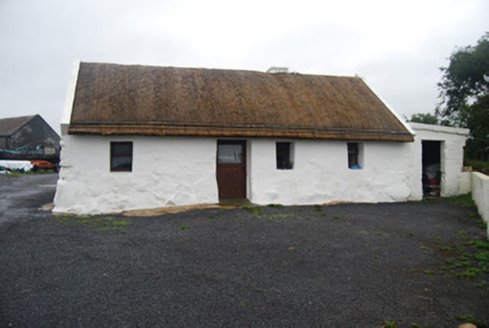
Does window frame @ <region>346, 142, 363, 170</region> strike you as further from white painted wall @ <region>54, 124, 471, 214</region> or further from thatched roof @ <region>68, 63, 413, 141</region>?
thatched roof @ <region>68, 63, 413, 141</region>

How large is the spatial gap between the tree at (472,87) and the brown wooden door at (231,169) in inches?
788

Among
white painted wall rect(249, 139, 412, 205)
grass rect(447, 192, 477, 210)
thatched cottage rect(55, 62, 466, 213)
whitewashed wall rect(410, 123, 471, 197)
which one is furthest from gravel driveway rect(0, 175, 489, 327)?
whitewashed wall rect(410, 123, 471, 197)

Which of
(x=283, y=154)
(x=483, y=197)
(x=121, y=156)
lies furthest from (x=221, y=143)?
(x=483, y=197)

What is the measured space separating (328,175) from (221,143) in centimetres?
401

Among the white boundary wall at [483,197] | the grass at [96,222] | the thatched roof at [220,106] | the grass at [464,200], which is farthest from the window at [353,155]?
the grass at [96,222]

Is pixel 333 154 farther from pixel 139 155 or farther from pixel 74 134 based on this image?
pixel 74 134

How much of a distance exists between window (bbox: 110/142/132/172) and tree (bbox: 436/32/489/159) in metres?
23.6

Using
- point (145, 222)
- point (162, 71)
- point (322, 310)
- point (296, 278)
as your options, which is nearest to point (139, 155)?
point (145, 222)

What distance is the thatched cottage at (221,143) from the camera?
11305mm

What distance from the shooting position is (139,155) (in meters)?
11.6

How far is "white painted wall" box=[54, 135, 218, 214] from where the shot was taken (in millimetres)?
11086

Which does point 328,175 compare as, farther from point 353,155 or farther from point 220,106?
point 220,106

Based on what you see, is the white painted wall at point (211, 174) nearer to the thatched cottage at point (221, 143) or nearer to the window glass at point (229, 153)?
the thatched cottage at point (221, 143)

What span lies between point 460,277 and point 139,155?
9.18 m
